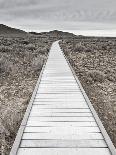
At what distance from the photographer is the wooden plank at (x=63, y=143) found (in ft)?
17.9

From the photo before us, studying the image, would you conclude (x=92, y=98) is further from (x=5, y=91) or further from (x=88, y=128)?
(x=88, y=128)

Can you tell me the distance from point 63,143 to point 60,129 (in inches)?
27.1

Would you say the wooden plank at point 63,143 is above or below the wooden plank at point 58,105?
above

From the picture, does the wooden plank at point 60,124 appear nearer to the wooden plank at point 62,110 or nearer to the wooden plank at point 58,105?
the wooden plank at point 62,110

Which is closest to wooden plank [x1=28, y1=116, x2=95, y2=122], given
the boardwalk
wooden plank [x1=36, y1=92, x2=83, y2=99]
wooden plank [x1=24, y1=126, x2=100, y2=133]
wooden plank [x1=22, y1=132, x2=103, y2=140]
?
the boardwalk

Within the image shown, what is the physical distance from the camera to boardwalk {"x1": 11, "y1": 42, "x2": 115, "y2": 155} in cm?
530

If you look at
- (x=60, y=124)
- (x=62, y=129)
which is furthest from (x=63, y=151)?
(x=60, y=124)

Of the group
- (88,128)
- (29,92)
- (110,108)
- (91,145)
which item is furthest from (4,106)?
(91,145)

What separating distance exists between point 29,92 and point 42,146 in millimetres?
6230

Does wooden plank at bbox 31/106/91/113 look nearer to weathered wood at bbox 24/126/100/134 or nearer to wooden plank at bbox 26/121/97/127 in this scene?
wooden plank at bbox 26/121/97/127

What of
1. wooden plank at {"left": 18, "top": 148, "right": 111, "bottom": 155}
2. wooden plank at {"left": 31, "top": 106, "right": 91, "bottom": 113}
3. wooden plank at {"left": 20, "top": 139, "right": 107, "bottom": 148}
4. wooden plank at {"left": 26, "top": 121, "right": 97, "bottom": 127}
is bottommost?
wooden plank at {"left": 31, "top": 106, "right": 91, "bottom": 113}

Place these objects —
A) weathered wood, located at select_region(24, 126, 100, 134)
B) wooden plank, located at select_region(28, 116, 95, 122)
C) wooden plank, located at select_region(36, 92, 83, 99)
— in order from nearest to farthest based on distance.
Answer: weathered wood, located at select_region(24, 126, 100, 134) → wooden plank, located at select_region(28, 116, 95, 122) → wooden plank, located at select_region(36, 92, 83, 99)

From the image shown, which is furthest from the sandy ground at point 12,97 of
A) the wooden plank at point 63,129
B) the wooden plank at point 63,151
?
the wooden plank at point 63,151

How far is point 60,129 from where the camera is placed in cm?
623
